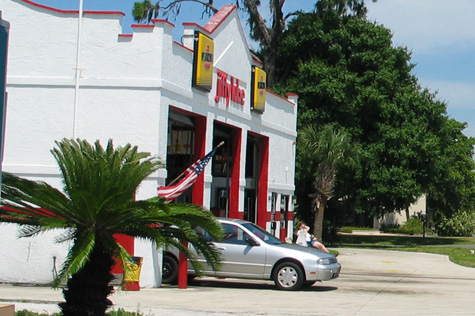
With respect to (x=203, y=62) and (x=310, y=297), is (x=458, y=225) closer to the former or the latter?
(x=203, y=62)

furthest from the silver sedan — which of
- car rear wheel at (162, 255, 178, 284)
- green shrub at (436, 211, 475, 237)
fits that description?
green shrub at (436, 211, 475, 237)

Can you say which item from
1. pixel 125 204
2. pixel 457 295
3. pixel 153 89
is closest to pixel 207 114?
A: pixel 153 89

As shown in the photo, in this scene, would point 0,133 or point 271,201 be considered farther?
point 271,201

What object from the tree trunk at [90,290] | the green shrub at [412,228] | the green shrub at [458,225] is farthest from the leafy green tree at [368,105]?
the tree trunk at [90,290]

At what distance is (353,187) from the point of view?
38.9 meters

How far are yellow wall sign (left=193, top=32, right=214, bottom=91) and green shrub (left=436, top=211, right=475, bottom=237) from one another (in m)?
46.1

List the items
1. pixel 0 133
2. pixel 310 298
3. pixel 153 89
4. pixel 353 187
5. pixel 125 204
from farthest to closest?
1. pixel 353 187
2. pixel 153 89
3. pixel 310 298
4. pixel 125 204
5. pixel 0 133

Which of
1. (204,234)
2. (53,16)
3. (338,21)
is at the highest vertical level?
(338,21)

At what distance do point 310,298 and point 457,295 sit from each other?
12.4 feet

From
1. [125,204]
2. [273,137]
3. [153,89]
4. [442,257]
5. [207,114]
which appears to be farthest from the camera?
[442,257]

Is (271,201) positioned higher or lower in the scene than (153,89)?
lower

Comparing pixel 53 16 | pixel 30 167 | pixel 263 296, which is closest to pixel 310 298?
pixel 263 296

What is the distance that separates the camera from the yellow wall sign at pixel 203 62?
1923 cm

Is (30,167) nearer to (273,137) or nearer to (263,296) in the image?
(263,296)
